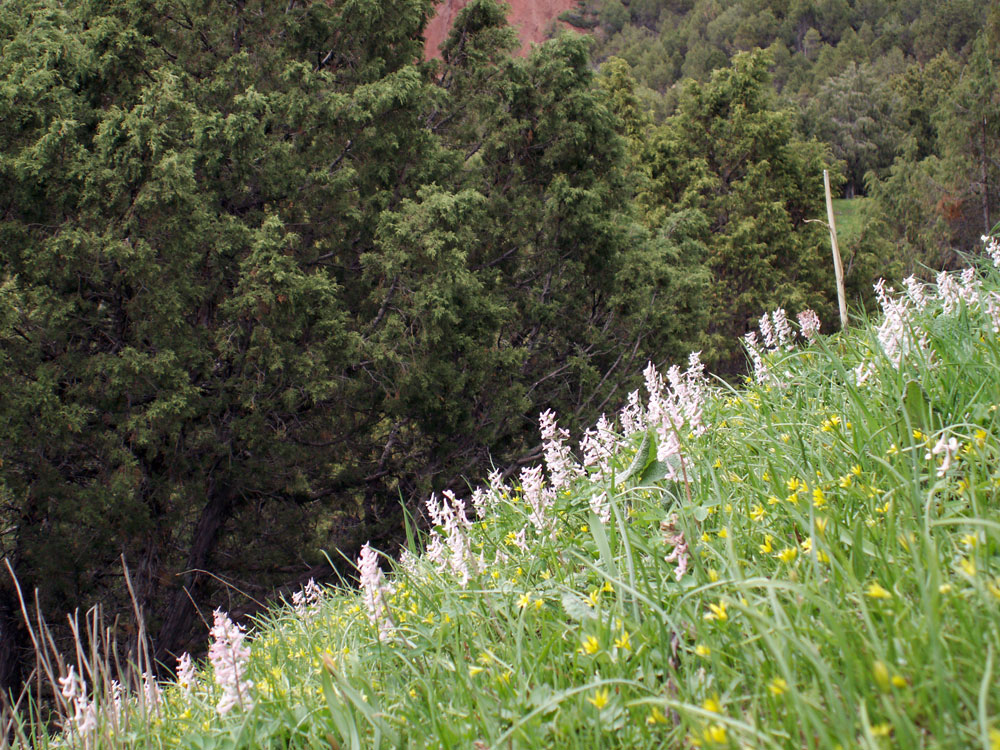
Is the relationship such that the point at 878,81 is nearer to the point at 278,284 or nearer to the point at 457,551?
the point at 278,284

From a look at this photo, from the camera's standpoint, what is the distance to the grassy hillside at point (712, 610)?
48.3 inches

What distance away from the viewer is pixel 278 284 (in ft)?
26.3

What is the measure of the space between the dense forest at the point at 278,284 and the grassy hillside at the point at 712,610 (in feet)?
7.63

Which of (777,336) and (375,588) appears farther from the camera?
(777,336)

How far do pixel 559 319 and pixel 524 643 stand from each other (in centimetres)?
950

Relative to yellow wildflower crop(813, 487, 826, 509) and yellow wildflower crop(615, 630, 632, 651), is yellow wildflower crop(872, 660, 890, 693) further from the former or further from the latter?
yellow wildflower crop(813, 487, 826, 509)

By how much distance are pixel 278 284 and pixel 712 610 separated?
7.15 m

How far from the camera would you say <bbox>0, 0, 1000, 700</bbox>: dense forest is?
7.47 m

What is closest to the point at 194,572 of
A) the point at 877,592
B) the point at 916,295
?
the point at 916,295

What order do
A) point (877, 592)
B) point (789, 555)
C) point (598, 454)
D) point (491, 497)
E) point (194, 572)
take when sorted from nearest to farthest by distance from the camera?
point (877, 592) → point (789, 555) → point (598, 454) → point (491, 497) → point (194, 572)

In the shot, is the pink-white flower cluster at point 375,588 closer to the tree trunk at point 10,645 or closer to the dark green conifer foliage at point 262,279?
the dark green conifer foliage at point 262,279

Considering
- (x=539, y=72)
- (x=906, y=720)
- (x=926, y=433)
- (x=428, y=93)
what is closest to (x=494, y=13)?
(x=539, y=72)

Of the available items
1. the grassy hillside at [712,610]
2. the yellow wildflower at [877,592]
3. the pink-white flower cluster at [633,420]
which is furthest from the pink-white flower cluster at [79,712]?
the pink-white flower cluster at [633,420]

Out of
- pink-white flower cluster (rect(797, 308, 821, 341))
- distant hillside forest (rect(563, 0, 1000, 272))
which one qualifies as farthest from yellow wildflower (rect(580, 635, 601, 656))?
distant hillside forest (rect(563, 0, 1000, 272))
